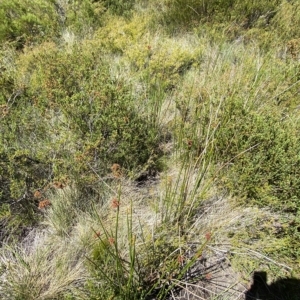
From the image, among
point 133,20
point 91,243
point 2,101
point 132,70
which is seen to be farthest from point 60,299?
point 133,20

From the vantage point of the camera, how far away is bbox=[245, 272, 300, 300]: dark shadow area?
1747 mm

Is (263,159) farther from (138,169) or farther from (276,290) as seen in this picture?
(138,169)

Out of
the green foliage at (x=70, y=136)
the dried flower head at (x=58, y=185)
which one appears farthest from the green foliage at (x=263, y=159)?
the dried flower head at (x=58, y=185)

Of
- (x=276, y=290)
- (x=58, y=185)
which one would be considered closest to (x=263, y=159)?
(x=276, y=290)

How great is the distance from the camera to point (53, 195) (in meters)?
2.07

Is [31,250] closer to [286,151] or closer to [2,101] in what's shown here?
[2,101]

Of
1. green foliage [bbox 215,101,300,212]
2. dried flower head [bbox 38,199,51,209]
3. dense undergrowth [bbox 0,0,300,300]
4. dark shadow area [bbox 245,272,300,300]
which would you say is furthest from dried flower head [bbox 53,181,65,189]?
dark shadow area [bbox 245,272,300,300]

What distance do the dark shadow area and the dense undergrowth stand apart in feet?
0.21

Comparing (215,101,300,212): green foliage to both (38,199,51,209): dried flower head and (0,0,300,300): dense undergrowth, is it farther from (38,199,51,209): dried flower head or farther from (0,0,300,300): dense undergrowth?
(38,199,51,209): dried flower head

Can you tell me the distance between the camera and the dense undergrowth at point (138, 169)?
5.54ft

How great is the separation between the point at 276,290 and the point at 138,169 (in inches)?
57.8

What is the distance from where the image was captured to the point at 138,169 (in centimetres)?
238

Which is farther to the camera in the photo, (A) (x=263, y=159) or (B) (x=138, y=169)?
(B) (x=138, y=169)

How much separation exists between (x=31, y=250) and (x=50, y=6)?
3943 mm
